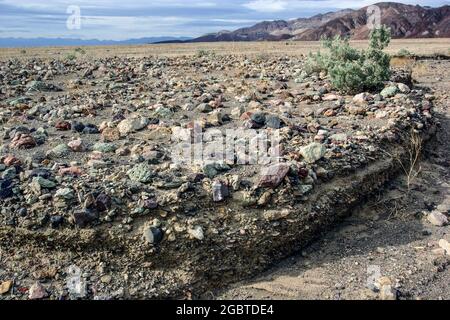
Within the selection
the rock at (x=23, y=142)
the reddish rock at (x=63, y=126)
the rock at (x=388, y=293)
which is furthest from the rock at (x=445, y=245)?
the reddish rock at (x=63, y=126)

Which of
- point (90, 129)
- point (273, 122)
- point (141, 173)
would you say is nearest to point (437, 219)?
point (273, 122)

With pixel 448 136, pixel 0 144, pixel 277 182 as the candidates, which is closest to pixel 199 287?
pixel 277 182

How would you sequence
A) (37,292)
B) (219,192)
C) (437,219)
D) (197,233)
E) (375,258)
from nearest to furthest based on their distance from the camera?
(37,292)
(197,233)
(219,192)
(375,258)
(437,219)

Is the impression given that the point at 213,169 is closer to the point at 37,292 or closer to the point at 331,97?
the point at 37,292

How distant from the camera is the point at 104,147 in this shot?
5145 mm

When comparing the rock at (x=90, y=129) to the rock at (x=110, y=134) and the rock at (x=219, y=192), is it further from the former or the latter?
the rock at (x=219, y=192)

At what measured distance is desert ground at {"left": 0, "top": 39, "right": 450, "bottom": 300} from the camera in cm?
384

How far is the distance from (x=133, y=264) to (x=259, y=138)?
2.02m

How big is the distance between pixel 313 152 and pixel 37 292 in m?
2.81

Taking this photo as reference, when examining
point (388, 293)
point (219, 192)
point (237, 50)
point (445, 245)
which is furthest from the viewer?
point (237, 50)

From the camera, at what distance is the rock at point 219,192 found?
411cm

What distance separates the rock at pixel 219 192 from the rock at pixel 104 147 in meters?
1.50

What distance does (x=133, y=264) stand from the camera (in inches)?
150

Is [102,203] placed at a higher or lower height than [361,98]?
lower
